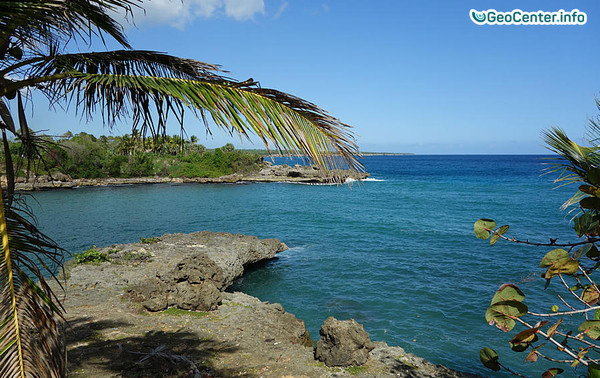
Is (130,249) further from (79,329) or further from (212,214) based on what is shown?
(212,214)

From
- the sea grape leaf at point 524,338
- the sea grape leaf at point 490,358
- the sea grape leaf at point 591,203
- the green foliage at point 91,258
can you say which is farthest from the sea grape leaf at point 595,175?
the green foliage at point 91,258

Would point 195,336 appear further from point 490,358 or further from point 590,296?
point 590,296

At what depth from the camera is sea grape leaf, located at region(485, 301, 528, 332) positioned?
1793mm

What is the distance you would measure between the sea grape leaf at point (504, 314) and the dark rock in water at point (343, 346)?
5.70 metres

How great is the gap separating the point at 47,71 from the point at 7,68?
88 centimetres

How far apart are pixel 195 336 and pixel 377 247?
1557cm

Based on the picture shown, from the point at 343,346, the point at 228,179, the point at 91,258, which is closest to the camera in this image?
the point at 343,346

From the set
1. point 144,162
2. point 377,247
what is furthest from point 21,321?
point 144,162

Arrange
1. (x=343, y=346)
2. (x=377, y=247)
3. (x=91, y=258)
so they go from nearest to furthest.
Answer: (x=343, y=346) < (x=91, y=258) < (x=377, y=247)

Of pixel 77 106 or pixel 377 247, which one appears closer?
pixel 77 106

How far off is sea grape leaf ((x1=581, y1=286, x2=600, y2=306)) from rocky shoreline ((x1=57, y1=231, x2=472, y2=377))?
5.31 metres

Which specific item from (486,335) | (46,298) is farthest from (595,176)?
(486,335)

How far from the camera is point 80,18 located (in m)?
3.10

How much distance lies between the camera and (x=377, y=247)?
21.6 metres
